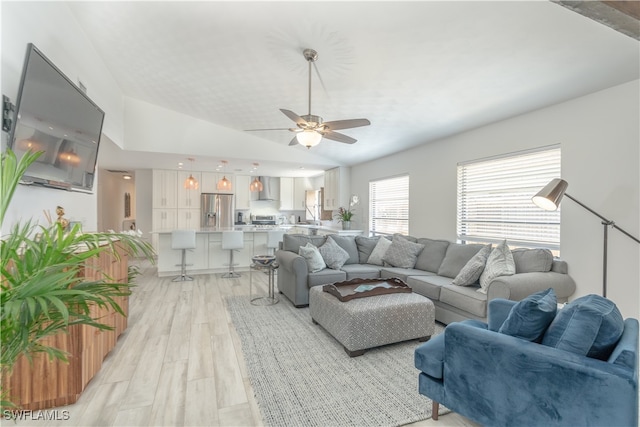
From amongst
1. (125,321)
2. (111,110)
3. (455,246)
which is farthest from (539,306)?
(111,110)

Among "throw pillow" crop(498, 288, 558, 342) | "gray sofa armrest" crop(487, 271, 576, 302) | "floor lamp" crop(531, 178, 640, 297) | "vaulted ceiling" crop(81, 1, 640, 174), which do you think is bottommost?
"gray sofa armrest" crop(487, 271, 576, 302)

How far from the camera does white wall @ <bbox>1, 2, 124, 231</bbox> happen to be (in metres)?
1.95

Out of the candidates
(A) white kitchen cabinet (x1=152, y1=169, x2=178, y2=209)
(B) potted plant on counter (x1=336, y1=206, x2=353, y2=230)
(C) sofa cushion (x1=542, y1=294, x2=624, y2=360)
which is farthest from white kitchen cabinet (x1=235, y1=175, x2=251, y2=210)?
(C) sofa cushion (x1=542, y1=294, x2=624, y2=360)

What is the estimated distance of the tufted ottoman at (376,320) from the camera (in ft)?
8.69

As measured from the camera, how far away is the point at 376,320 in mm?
2707

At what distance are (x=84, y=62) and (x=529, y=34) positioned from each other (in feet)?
13.9

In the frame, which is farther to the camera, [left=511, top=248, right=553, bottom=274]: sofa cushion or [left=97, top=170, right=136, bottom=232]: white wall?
[left=97, top=170, right=136, bottom=232]: white wall

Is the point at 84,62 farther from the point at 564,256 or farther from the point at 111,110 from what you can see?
the point at 564,256

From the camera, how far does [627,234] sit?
2.54m

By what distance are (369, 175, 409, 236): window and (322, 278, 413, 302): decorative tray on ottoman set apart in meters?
2.51

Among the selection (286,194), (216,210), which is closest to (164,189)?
(216,210)

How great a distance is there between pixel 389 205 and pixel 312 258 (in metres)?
2.70

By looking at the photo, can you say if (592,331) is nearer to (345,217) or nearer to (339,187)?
(345,217)

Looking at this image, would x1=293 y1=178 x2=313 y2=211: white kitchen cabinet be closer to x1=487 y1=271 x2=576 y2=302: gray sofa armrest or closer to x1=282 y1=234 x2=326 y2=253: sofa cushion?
x1=282 y1=234 x2=326 y2=253: sofa cushion
